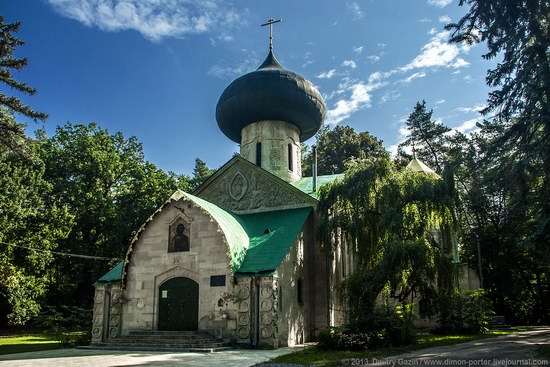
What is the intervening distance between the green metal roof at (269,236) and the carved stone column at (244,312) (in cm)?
32

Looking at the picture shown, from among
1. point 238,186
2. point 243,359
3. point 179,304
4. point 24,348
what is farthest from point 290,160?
point 24,348

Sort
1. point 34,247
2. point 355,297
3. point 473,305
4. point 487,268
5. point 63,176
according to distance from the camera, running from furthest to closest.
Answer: point 487,268
point 63,176
point 34,247
point 473,305
point 355,297

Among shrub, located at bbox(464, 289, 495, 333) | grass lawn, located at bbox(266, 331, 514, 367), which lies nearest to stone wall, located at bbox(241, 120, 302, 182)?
shrub, located at bbox(464, 289, 495, 333)

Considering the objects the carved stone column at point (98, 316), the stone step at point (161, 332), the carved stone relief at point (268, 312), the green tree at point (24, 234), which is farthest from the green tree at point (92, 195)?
the carved stone relief at point (268, 312)

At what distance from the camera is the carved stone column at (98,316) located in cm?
1594

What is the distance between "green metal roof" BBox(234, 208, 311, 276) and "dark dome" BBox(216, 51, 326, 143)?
530 centimetres

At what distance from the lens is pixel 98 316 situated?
642 inches

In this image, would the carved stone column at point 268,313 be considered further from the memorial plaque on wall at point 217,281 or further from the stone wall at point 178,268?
the memorial plaque on wall at point 217,281

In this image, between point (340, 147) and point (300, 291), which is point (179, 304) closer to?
point (300, 291)

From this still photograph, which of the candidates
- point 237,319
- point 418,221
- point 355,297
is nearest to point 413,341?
point 355,297

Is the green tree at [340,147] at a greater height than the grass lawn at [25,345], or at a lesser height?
greater

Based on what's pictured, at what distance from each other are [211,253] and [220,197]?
498 centimetres

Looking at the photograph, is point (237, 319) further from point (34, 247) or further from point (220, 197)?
point (34, 247)

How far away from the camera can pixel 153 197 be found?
29469 millimetres
